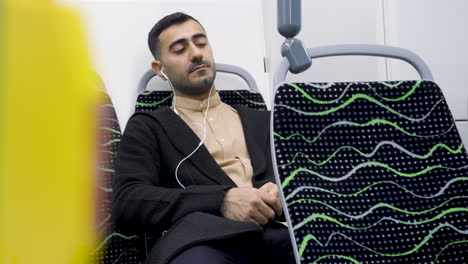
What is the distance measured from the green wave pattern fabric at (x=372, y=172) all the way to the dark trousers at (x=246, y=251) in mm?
218

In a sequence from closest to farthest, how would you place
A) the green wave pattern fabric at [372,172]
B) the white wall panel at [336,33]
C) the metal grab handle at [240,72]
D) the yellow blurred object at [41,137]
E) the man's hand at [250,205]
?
the yellow blurred object at [41,137] < the green wave pattern fabric at [372,172] < the man's hand at [250,205] < the metal grab handle at [240,72] < the white wall panel at [336,33]

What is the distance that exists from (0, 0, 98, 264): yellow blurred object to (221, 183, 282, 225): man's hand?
2.10 ft

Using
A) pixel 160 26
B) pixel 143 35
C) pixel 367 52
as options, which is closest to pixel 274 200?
pixel 367 52

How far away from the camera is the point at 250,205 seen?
3.44 ft

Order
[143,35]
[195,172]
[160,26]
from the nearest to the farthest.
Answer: [195,172] < [160,26] < [143,35]

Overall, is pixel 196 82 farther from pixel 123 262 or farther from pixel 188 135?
pixel 123 262

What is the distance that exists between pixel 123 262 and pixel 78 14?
930mm

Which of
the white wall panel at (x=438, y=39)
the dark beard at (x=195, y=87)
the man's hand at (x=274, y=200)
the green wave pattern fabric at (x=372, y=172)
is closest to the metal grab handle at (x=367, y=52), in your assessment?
the green wave pattern fabric at (x=372, y=172)

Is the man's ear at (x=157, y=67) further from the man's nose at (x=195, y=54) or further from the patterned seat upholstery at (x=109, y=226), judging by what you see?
the patterned seat upholstery at (x=109, y=226)

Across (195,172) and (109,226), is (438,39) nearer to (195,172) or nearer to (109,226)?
(195,172)

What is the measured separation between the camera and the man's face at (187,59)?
58.1 inches

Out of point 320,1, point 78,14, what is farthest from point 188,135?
point 78,14

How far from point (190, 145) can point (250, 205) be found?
30 cm

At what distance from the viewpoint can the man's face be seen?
148 cm
